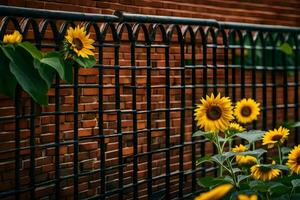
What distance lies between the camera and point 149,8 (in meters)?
5.88

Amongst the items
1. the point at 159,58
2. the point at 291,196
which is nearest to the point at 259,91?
the point at 159,58

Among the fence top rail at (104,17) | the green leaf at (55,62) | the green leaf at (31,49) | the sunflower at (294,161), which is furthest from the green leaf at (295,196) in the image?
the fence top rail at (104,17)

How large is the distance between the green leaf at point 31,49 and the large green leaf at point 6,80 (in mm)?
98

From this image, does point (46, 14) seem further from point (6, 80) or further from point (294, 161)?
point (294, 161)

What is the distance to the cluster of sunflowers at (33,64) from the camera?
3.07 metres

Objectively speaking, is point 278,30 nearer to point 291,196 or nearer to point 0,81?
point 291,196

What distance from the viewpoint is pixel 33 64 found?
3139mm

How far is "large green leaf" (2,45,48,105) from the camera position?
3066 millimetres

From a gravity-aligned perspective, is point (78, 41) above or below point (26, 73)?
above

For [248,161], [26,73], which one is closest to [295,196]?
[248,161]

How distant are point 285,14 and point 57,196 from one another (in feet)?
17.1

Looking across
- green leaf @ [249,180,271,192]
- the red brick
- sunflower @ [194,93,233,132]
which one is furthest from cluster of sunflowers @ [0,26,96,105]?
the red brick

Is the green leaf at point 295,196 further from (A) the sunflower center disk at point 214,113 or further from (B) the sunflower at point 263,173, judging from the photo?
(A) the sunflower center disk at point 214,113

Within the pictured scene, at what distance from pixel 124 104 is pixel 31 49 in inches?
95.7
